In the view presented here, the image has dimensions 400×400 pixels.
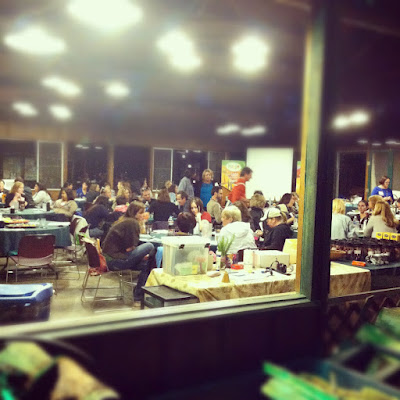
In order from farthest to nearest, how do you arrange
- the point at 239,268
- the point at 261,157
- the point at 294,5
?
the point at 261,157
the point at 239,268
the point at 294,5

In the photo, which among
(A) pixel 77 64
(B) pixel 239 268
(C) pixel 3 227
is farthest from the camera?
(C) pixel 3 227

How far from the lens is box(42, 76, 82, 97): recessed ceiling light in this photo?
7.49m

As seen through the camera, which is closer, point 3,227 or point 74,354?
point 74,354

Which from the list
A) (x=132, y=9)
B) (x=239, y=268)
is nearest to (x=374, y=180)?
(x=239, y=268)

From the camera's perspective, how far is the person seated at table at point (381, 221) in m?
5.90

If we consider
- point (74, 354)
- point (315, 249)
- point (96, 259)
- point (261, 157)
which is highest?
point (261, 157)

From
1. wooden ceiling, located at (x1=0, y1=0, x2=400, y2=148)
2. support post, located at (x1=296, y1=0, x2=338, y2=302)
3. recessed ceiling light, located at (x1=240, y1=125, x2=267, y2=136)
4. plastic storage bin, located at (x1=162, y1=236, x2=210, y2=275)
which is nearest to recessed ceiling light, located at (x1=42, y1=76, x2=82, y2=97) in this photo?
wooden ceiling, located at (x1=0, y1=0, x2=400, y2=148)

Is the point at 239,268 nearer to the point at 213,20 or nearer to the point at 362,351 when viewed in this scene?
the point at 213,20

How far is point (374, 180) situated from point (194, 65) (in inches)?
492

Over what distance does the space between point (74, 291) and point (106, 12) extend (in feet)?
12.5

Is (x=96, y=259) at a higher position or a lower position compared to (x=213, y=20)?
lower

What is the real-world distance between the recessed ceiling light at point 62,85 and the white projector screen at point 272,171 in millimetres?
6056

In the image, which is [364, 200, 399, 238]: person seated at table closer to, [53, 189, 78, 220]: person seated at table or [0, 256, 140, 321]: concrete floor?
[0, 256, 140, 321]: concrete floor

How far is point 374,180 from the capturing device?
16.4 m
